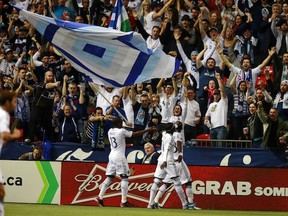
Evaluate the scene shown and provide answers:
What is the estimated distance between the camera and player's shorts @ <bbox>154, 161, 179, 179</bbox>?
25.0 metres

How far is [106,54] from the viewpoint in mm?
24172

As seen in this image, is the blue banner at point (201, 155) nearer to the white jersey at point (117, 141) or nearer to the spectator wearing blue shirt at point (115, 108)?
the spectator wearing blue shirt at point (115, 108)

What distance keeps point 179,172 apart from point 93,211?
2767 millimetres

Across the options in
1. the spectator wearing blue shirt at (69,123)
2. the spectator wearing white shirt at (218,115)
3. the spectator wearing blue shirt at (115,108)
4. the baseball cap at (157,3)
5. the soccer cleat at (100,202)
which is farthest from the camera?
the baseball cap at (157,3)

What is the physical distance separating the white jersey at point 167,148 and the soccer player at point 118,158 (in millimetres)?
596

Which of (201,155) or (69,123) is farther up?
(69,123)

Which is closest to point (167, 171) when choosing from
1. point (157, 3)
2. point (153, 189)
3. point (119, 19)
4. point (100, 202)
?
point (153, 189)

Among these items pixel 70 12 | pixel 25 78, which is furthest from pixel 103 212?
pixel 70 12

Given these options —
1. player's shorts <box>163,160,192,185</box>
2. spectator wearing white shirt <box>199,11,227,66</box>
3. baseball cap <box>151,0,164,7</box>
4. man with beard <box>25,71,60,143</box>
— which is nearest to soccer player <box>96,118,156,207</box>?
player's shorts <box>163,160,192,185</box>

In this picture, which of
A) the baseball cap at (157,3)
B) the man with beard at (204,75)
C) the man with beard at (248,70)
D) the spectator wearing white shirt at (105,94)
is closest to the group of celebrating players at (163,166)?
the spectator wearing white shirt at (105,94)

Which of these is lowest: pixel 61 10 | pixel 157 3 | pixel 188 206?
pixel 188 206

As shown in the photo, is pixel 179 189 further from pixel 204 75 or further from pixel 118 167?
pixel 204 75

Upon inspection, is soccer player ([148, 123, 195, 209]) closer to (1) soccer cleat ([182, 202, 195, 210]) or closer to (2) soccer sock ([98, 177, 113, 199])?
(1) soccer cleat ([182, 202, 195, 210])

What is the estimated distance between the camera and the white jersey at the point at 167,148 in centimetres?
2478
